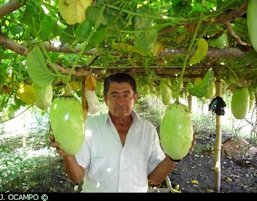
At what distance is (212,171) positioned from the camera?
594 cm

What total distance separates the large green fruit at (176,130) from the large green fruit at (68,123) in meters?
0.39

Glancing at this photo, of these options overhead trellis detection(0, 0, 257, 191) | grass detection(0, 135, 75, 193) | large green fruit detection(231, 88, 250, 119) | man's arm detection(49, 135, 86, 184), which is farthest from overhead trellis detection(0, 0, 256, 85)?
grass detection(0, 135, 75, 193)


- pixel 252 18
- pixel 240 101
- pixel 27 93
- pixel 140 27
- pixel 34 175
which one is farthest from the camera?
pixel 34 175

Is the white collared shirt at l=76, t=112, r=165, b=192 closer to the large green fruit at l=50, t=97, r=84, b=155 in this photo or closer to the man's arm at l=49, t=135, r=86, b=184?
the man's arm at l=49, t=135, r=86, b=184

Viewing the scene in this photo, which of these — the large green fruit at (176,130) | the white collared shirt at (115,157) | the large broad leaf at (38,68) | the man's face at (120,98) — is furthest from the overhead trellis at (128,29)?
the white collared shirt at (115,157)

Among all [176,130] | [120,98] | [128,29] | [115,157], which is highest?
[128,29]

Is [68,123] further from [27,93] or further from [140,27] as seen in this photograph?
[27,93]

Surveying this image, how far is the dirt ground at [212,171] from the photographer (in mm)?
5145

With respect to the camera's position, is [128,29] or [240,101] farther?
[240,101]

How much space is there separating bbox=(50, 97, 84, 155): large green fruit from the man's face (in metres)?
1.15

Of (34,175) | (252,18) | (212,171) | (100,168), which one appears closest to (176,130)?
(252,18)

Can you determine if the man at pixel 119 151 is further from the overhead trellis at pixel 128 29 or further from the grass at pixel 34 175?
the grass at pixel 34 175

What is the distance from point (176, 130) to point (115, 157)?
0.96 meters

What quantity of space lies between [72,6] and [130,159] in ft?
4.62
